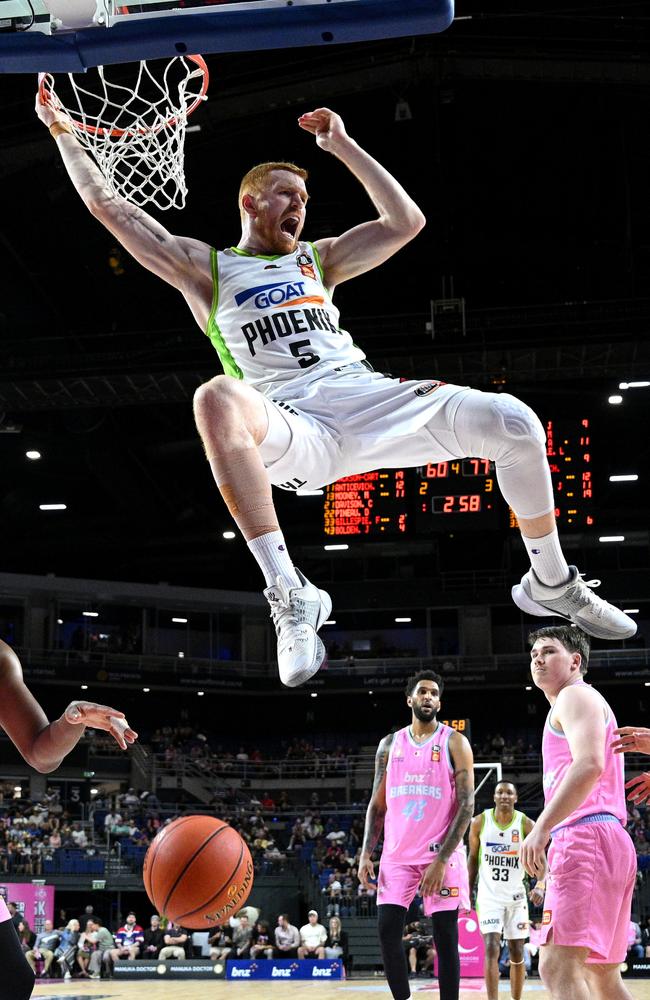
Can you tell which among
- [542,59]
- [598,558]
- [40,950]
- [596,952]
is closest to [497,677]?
[598,558]

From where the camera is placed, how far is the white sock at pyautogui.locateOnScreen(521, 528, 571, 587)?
4.46m

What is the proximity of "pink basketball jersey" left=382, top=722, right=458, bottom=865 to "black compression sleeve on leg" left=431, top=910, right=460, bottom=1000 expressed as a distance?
357mm

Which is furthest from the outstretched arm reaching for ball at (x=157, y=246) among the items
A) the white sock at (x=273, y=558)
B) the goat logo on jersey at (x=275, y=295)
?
the white sock at (x=273, y=558)

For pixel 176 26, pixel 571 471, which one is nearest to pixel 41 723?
pixel 176 26

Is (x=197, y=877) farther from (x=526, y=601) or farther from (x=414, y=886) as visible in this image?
(x=526, y=601)

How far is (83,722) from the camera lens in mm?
3818

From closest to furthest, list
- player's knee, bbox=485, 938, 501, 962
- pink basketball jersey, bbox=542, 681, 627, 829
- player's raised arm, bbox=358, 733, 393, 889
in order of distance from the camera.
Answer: pink basketball jersey, bbox=542, 681, 627, 829, player's raised arm, bbox=358, 733, 393, 889, player's knee, bbox=485, 938, 501, 962

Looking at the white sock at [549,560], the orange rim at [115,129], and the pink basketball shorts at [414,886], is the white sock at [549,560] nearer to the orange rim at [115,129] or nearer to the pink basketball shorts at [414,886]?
the orange rim at [115,129]

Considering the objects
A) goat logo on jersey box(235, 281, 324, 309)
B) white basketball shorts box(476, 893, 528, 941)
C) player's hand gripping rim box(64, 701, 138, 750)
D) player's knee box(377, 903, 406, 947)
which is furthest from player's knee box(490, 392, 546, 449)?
white basketball shorts box(476, 893, 528, 941)

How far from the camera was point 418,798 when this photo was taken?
23.0 feet

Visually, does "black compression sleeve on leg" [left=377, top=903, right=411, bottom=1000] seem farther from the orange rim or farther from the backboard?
the backboard

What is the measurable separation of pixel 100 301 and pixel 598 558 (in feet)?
67.5

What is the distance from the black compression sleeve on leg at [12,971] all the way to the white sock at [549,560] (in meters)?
2.41

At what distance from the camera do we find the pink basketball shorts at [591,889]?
4.60m
